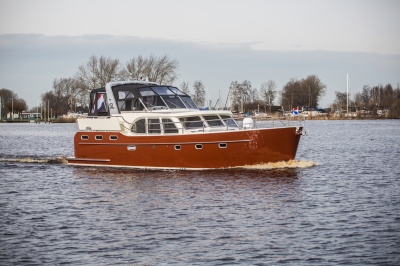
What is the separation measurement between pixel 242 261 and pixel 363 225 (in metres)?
5.78

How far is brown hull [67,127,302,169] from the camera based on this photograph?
31688 mm

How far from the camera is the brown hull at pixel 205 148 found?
104ft

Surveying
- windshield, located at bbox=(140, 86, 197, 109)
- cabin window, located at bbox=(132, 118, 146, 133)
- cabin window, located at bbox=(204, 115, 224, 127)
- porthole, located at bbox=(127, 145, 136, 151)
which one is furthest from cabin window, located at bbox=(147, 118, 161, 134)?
cabin window, located at bbox=(204, 115, 224, 127)

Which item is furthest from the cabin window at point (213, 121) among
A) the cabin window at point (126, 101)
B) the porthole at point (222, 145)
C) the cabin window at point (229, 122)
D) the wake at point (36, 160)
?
the wake at point (36, 160)

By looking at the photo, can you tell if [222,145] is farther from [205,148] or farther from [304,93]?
[304,93]

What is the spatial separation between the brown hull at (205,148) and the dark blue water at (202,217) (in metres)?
0.66

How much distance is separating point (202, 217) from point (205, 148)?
1064 cm

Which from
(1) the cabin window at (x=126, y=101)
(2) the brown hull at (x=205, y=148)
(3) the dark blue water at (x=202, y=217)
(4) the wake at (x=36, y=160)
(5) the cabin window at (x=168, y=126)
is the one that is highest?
(1) the cabin window at (x=126, y=101)

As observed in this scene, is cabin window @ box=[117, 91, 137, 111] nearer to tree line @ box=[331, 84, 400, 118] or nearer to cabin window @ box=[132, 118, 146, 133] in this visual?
cabin window @ box=[132, 118, 146, 133]

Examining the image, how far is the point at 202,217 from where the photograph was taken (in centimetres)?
2192

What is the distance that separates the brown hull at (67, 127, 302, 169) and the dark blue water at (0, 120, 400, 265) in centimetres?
66

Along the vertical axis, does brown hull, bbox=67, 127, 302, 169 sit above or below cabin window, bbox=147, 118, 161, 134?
below

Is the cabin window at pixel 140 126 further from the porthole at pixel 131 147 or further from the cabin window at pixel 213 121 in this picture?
the cabin window at pixel 213 121

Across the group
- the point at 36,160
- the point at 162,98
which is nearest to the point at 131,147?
the point at 162,98
